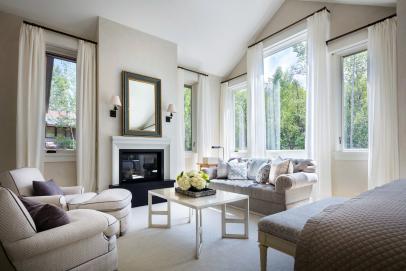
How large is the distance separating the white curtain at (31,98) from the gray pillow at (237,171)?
A: 10.4 feet

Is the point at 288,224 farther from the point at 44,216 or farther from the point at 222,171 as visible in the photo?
the point at 222,171

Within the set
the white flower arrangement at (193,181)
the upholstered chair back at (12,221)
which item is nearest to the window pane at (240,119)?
the white flower arrangement at (193,181)

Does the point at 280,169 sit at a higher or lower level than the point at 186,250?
higher

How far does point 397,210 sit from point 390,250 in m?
0.36

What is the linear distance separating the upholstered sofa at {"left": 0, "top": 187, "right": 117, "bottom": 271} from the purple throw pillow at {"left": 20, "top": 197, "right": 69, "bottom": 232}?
0.06 m

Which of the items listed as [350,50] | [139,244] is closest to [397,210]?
[139,244]

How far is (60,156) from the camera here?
396cm

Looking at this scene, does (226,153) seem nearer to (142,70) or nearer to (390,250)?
(142,70)

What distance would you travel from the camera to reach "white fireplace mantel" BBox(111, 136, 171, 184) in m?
4.00

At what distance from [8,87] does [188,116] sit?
3.50 m

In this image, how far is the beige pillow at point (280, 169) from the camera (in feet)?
11.4

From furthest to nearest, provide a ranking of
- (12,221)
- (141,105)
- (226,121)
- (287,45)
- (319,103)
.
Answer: (226,121)
(287,45)
(141,105)
(319,103)
(12,221)

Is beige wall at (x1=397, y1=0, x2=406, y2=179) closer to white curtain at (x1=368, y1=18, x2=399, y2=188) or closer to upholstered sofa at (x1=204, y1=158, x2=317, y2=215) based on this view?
white curtain at (x1=368, y1=18, x2=399, y2=188)

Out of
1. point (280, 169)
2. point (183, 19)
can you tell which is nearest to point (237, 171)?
point (280, 169)
